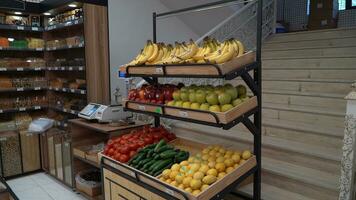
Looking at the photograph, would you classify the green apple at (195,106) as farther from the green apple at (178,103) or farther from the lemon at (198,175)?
the lemon at (198,175)

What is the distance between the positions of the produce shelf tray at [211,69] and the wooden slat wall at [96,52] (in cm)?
201

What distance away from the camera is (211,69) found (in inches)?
74.2

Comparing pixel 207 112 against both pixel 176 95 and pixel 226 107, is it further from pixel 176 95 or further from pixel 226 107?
pixel 176 95

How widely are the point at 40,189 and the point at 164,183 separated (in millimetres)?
2677

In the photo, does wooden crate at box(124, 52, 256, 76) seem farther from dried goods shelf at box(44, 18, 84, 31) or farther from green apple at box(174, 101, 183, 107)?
dried goods shelf at box(44, 18, 84, 31)

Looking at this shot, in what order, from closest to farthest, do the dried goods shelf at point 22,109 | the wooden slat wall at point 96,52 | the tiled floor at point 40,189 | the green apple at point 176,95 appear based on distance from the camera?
1. the green apple at point 176,95
2. the tiled floor at point 40,189
3. the wooden slat wall at point 96,52
4. the dried goods shelf at point 22,109

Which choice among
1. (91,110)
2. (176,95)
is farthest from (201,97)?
(91,110)

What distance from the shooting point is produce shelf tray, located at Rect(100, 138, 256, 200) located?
188cm

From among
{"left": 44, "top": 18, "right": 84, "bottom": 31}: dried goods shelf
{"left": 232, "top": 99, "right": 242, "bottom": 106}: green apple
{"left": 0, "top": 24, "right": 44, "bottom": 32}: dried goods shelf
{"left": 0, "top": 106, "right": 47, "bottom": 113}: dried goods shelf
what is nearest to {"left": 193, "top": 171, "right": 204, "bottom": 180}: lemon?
{"left": 232, "top": 99, "right": 242, "bottom": 106}: green apple

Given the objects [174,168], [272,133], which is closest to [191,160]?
[174,168]

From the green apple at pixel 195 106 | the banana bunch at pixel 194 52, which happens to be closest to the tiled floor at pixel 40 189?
the banana bunch at pixel 194 52

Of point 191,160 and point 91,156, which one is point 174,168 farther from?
point 91,156

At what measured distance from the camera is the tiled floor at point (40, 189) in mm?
3645

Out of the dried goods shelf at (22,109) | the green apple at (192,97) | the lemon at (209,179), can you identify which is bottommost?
the lemon at (209,179)
